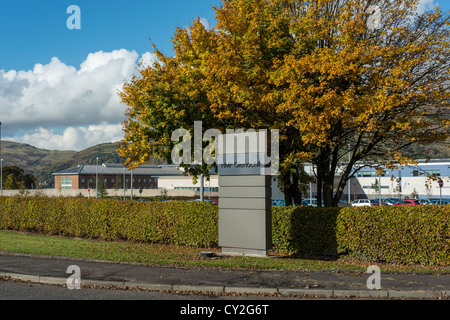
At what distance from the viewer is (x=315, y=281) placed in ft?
32.9

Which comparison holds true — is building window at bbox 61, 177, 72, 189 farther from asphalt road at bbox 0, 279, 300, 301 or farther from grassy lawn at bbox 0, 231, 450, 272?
asphalt road at bbox 0, 279, 300, 301

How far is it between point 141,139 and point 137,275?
9313 millimetres

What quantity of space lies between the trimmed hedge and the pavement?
2.23m

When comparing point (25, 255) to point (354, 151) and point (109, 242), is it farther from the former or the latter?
point (354, 151)

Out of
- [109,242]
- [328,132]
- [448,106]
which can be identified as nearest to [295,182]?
[328,132]

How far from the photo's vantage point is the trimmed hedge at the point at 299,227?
1350 cm

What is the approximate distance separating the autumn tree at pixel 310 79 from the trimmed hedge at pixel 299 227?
2.34 metres

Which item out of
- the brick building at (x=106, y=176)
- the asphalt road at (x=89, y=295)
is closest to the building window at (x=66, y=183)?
the brick building at (x=106, y=176)

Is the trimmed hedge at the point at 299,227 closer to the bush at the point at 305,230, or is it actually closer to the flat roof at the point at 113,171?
the bush at the point at 305,230

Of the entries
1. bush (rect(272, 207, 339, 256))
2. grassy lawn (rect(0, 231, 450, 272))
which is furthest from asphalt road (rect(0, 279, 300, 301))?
bush (rect(272, 207, 339, 256))

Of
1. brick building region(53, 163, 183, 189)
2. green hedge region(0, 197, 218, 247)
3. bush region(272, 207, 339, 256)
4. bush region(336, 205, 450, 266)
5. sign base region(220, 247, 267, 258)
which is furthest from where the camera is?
brick building region(53, 163, 183, 189)

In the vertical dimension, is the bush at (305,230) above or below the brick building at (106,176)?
below

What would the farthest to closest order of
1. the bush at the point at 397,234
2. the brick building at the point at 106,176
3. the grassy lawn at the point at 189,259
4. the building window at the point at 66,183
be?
the building window at the point at 66,183 → the brick building at the point at 106,176 → the bush at the point at 397,234 → the grassy lawn at the point at 189,259

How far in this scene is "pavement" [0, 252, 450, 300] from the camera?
916 centimetres
